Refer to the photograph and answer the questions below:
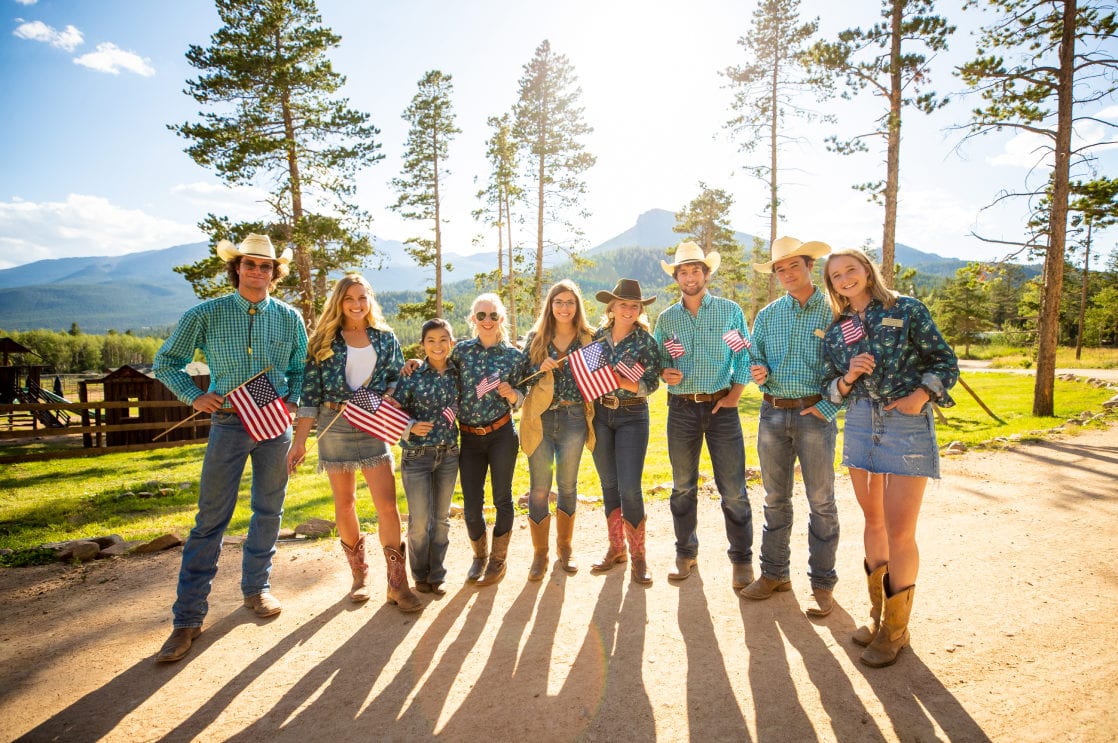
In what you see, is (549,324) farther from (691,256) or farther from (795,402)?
(795,402)

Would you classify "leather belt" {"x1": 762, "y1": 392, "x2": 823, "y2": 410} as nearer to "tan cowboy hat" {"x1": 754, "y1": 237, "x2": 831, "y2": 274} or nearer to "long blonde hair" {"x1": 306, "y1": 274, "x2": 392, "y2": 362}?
"tan cowboy hat" {"x1": 754, "y1": 237, "x2": 831, "y2": 274}

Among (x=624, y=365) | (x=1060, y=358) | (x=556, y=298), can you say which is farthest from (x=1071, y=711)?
(x=1060, y=358)

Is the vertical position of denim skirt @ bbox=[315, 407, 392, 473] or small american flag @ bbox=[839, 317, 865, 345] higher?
small american flag @ bbox=[839, 317, 865, 345]

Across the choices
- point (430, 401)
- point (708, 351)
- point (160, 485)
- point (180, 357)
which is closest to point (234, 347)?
point (180, 357)

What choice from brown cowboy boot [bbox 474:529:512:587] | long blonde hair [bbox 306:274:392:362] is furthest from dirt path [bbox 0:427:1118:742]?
long blonde hair [bbox 306:274:392:362]

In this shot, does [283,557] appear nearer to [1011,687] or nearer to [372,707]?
[372,707]

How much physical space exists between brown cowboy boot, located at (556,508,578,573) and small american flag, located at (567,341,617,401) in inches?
52.2

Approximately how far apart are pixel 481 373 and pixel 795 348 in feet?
9.01

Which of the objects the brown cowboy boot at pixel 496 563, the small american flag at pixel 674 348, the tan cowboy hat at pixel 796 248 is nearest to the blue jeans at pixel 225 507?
the brown cowboy boot at pixel 496 563

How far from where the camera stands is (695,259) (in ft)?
16.2

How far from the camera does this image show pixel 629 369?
466cm

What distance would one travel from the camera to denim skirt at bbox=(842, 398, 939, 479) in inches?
136

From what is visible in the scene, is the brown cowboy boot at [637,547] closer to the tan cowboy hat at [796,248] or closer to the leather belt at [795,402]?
the leather belt at [795,402]

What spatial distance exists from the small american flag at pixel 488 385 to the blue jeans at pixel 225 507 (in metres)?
1.66
